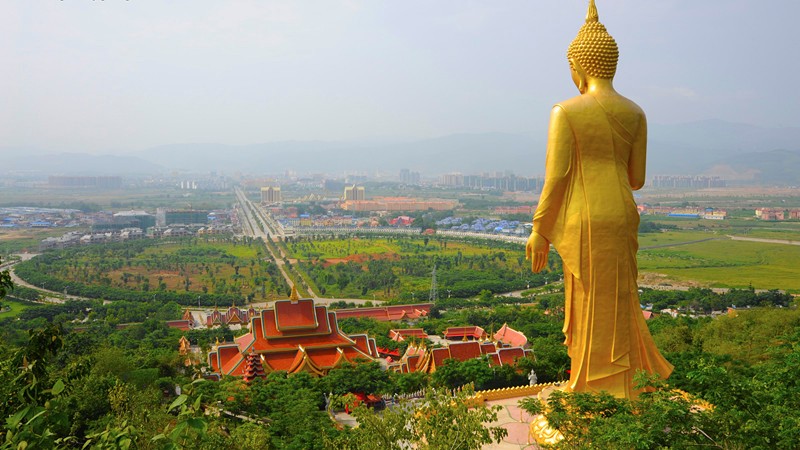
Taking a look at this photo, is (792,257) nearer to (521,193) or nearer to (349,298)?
(349,298)

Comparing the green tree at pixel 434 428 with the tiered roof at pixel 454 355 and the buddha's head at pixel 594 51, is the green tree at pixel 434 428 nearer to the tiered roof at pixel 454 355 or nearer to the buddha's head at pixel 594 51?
the buddha's head at pixel 594 51

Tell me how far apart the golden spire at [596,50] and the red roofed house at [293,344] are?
9545mm

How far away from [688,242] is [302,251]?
1222 inches

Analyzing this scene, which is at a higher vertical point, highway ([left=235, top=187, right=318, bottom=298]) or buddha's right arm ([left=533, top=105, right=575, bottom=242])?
buddha's right arm ([left=533, top=105, right=575, bottom=242])

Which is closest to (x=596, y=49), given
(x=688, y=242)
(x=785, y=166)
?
(x=688, y=242)

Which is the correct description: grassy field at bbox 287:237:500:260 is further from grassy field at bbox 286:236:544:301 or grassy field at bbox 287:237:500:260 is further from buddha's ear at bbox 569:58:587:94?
buddha's ear at bbox 569:58:587:94

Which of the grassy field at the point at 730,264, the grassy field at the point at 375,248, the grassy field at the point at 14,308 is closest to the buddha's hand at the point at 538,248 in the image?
the grassy field at the point at 14,308

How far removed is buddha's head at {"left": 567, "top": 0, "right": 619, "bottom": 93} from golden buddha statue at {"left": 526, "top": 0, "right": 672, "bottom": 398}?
0.06 ft

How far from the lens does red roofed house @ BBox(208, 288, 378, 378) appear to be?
1580 centimetres

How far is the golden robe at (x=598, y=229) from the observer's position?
27.7 ft

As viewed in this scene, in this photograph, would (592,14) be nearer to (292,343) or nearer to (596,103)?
(596,103)

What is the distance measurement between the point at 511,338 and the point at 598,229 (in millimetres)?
11750

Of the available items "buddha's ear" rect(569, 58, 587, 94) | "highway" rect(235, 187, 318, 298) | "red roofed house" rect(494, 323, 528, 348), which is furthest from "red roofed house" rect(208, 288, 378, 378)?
"highway" rect(235, 187, 318, 298)

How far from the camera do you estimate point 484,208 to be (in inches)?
3551
